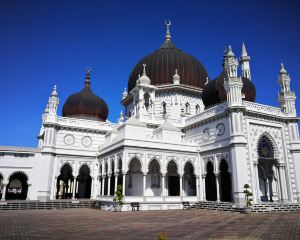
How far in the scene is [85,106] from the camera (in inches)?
1457

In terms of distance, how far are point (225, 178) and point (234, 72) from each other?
10979 millimetres

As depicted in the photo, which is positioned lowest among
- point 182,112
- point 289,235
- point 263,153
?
point 289,235

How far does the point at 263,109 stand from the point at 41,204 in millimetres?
24635

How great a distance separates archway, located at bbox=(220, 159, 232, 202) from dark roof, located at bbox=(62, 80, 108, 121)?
60.1 ft

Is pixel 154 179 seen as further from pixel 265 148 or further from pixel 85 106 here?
pixel 85 106

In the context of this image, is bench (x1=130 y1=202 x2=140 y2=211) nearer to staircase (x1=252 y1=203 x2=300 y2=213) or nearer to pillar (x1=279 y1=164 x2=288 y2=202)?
staircase (x1=252 y1=203 x2=300 y2=213)

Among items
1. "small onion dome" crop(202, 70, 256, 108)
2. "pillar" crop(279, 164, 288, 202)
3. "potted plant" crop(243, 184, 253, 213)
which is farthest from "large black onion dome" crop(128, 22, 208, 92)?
"potted plant" crop(243, 184, 253, 213)

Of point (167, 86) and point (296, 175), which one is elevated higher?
point (167, 86)

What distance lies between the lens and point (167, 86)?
3784 centimetres

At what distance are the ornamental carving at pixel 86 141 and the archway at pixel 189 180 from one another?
12.3 metres

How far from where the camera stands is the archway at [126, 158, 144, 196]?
2683cm

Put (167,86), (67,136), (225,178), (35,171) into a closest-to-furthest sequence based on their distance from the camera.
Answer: (225,178) < (35,171) < (67,136) < (167,86)

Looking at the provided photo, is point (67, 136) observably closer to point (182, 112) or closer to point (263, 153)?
point (182, 112)

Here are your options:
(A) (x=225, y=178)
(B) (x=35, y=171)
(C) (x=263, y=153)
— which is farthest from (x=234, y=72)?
(B) (x=35, y=171)
